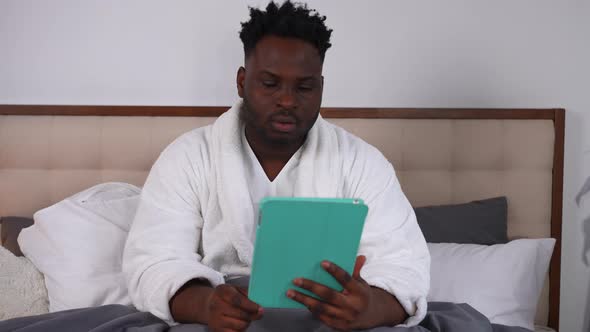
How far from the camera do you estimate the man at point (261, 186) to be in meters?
1.43

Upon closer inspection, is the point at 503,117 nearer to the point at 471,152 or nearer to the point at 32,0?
the point at 471,152

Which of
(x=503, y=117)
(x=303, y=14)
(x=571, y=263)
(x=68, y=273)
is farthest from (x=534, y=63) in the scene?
(x=68, y=273)

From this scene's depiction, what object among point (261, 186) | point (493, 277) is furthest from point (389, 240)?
point (493, 277)

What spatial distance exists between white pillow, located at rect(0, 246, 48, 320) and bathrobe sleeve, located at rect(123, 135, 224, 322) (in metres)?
0.45

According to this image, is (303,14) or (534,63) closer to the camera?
(303,14)

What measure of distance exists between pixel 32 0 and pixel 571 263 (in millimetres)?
2051

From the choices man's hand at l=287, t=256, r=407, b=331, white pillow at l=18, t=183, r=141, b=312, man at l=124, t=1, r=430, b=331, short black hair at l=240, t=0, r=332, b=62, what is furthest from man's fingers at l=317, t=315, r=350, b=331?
white pillow at l=18, t=183, r=141, b=312

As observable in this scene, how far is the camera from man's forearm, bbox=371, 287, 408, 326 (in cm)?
134

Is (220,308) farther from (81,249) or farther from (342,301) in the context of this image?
(81,249)

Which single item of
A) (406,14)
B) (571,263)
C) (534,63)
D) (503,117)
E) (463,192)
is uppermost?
(406,14)

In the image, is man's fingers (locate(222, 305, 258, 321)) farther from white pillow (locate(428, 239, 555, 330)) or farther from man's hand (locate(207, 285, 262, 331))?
white pillow (locate(428, 239, 555, 330))

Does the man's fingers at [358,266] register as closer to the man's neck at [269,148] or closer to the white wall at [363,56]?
the man's neck at [269,148]

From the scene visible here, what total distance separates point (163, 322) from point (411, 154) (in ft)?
3.86

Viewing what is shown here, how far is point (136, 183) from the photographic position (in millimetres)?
2348
